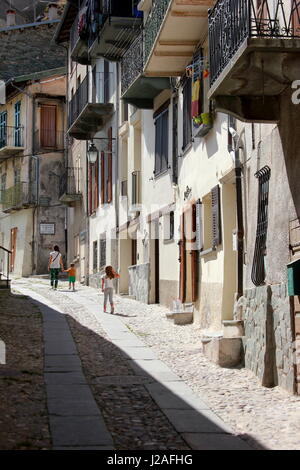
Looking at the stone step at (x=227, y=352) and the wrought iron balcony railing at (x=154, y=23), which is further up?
the wrought iron balcony railing at (x=154, y=23)

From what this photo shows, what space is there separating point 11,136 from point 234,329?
1019 inches

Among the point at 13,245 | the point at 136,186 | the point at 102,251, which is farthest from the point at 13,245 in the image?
the point at 136,186

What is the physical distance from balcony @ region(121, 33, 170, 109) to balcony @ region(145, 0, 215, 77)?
4.43ft

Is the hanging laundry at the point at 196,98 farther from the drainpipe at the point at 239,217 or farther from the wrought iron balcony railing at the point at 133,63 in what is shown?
the wrought iron balcony railing at the point at 133,63

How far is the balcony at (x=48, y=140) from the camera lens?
32938 millimetres

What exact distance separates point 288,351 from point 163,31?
22.4 ft

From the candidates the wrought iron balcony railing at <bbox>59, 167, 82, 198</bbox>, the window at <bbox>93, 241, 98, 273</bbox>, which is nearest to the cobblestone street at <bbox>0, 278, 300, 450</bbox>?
the window at <bbox>93, 241, 98, 273</bbox>

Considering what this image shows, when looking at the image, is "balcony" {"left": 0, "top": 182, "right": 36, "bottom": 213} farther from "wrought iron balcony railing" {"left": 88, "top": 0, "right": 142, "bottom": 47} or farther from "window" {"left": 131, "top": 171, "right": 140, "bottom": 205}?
"window" {"left": 131, "top": 171, "right": 140, "bottom": 205}

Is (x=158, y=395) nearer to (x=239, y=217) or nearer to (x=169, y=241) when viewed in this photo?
(x=239, y=217)

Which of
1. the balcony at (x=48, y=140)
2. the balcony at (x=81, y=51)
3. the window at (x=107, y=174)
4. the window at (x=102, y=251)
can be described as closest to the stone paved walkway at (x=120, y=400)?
the window at (x=107, y=174)

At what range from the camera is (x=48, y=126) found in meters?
33.1

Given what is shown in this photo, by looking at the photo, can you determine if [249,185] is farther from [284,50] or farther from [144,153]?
[144,153]

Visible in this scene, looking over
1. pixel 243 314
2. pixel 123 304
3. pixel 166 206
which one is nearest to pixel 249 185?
pixel 243 314

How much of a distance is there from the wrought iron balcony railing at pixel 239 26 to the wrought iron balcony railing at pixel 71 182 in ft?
64.4
